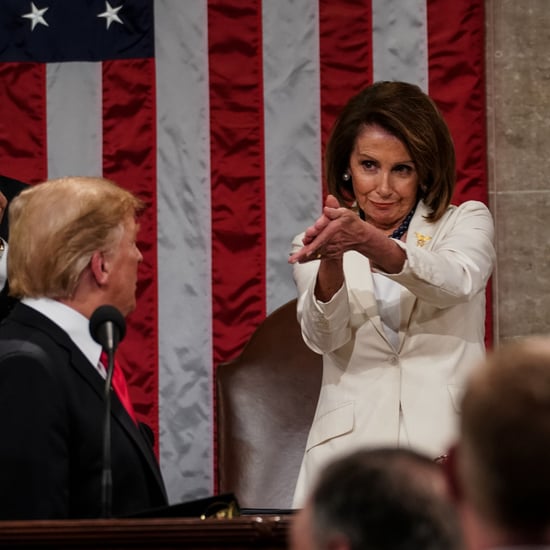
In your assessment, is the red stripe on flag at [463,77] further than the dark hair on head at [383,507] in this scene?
Yes

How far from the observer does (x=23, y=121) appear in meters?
5.21

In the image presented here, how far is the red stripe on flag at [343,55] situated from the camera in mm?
5055

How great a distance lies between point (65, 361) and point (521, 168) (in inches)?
109

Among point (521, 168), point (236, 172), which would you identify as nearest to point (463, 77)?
point (521, 168)

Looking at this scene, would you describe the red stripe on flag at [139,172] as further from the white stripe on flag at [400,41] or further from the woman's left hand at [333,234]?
the woman's left hand at [333,234]

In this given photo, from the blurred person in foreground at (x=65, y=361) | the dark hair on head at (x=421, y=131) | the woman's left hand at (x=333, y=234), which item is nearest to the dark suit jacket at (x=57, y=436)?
the blurred person in foreground at (x=65, y=361)

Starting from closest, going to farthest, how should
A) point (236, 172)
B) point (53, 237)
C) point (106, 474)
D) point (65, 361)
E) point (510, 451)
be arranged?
1. point (510, 451)
2. point (106, 474)
3. point (65, 361)
4. point (53, 237)
5. point (236, 172)

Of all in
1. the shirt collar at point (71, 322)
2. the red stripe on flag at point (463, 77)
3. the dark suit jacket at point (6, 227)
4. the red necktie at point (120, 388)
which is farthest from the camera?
the red stripe on flag at point (463, 77)

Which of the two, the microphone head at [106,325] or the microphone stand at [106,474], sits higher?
the microphone head at [106,325]

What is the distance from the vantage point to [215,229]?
5.10 metres

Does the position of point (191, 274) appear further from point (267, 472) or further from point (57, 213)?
point (57, 213)

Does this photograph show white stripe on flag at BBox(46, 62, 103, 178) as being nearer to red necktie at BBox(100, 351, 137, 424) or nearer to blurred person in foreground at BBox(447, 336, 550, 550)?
red necktie at BBox(100, 351, 137, 424)

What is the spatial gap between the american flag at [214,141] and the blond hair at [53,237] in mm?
2237

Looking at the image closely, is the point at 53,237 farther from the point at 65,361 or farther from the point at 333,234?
the point at 333,234
